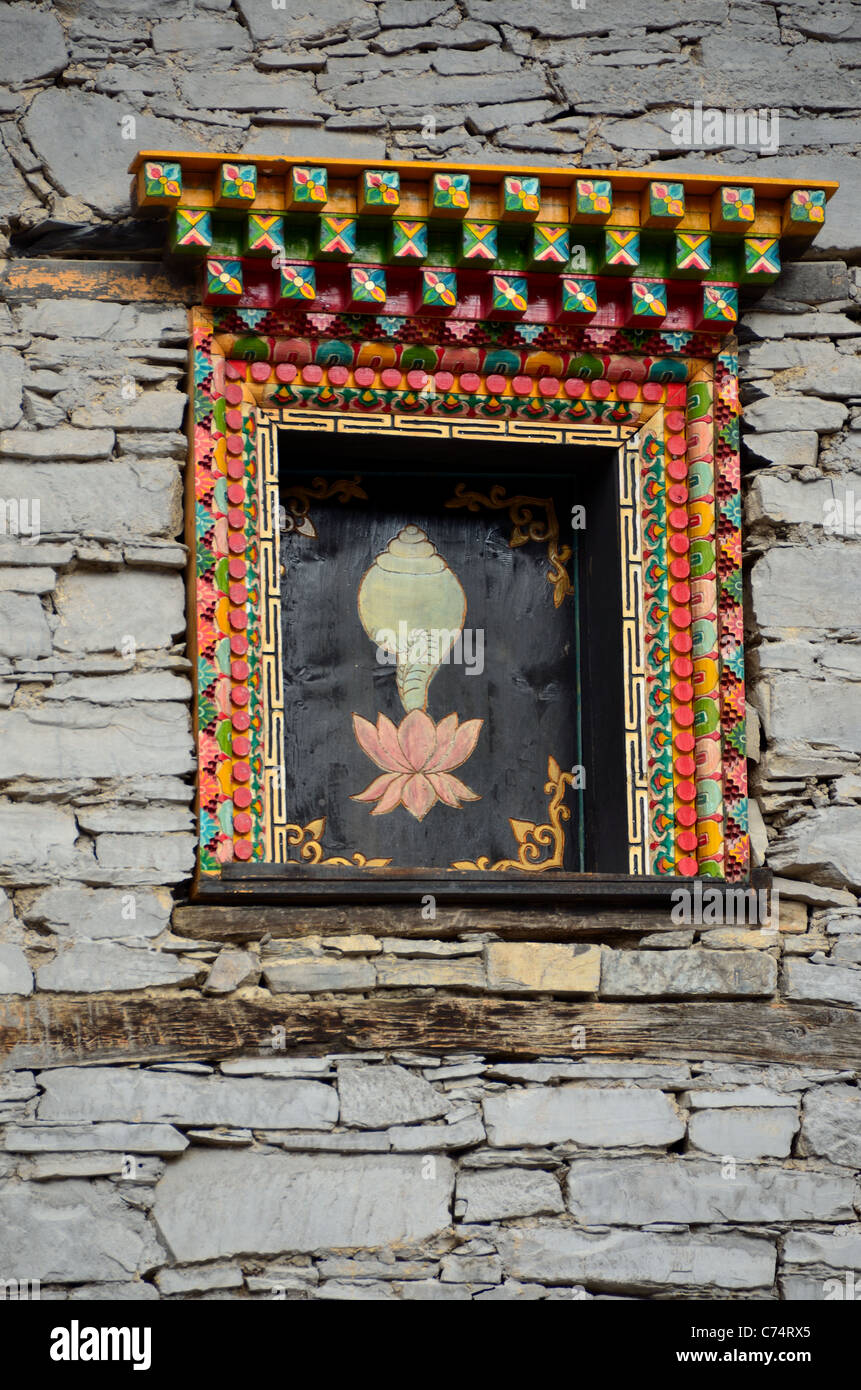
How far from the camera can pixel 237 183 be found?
541 centimetres

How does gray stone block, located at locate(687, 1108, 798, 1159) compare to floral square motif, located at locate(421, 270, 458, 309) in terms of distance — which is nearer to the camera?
gray stone block, located at locate(687, 1108, 798, 1159)

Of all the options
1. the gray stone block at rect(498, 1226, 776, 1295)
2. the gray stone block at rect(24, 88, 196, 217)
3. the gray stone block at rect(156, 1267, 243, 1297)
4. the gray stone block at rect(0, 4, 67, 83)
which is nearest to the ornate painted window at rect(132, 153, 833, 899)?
the gray stone block at rect(24, 88, 196, 217)

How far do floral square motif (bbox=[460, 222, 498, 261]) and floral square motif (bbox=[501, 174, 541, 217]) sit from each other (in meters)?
0.07

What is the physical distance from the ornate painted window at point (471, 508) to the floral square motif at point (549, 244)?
0.03ft

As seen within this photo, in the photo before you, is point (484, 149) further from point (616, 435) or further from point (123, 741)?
point (123, 741)

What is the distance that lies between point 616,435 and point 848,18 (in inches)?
59.3

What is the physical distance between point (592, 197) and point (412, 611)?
4.06ft

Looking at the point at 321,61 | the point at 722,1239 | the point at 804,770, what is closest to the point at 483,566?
the point at 804,770

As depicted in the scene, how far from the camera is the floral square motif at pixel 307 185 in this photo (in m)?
5.43

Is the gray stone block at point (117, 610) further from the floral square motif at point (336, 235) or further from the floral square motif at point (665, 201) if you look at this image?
the floral square motif at point (665, 201)

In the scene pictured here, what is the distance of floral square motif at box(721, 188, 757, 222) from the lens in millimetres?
5625

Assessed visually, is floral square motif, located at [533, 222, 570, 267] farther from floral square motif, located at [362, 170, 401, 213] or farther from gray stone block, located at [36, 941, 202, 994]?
gray stone block, located at [36, 941, 202, 994]

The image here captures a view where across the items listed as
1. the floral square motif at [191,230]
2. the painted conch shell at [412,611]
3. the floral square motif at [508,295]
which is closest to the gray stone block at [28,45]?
the floral square motif at [191,230]

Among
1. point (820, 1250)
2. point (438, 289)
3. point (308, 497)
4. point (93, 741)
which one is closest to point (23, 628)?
point (93, 741)
